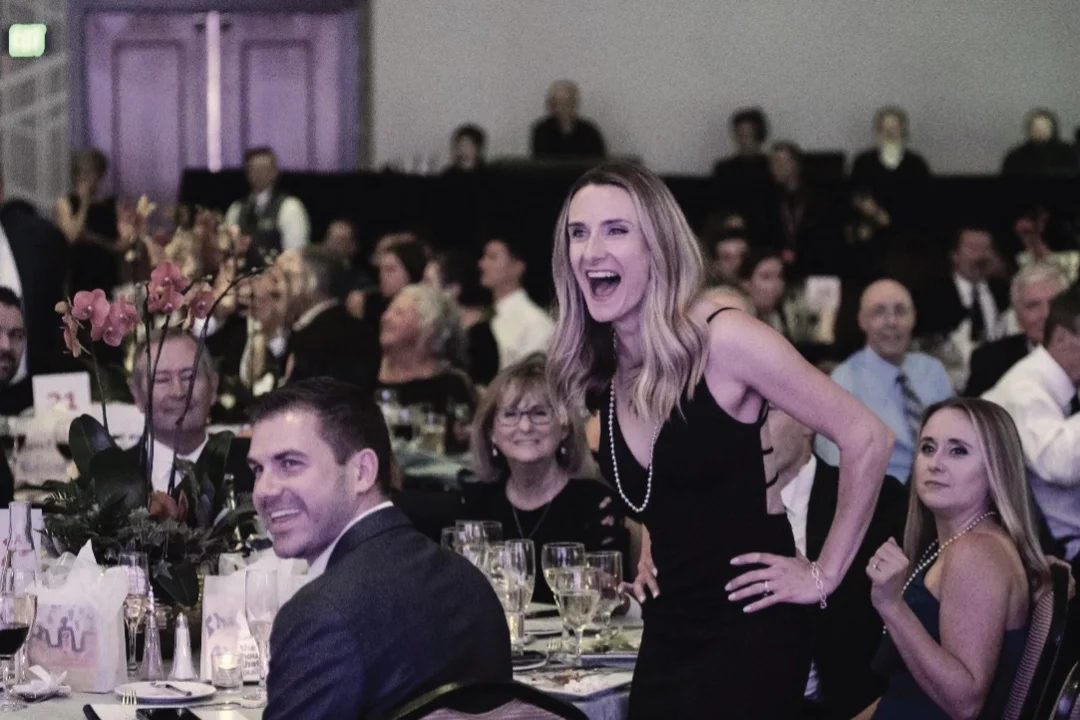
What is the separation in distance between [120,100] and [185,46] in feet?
2.06

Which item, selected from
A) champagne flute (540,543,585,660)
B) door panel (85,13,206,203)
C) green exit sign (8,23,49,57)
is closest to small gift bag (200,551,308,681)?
champagne flute (540,543,585,660)

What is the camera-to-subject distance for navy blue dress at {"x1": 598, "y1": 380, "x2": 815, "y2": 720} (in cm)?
260

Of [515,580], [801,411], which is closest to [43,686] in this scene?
[515,580]

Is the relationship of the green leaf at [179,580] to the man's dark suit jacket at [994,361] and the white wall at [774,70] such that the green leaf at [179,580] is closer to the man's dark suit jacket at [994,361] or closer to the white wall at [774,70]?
the man's dark suit jacket at [994,361]

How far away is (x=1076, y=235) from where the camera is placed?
1095 cm

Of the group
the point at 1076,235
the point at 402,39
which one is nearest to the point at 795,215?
the point at 1076,235

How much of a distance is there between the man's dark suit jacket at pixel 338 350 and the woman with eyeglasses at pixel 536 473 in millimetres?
1441

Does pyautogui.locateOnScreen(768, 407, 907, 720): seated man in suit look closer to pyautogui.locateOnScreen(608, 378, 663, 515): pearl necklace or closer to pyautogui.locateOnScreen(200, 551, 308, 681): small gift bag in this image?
pyautogui.locateOnScreen(608, 378, 663, 515): pearl necklace

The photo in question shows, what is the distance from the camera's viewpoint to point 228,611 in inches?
121

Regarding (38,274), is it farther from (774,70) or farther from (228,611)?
(774,70)

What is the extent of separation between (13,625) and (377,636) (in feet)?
2.60

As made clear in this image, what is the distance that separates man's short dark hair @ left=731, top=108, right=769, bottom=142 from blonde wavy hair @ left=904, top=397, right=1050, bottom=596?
9442 mm

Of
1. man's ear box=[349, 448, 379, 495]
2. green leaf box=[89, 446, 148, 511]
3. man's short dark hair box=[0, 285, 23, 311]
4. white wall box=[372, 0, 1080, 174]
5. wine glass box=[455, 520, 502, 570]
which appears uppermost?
white wall box=[372, 0, 1080, 174]

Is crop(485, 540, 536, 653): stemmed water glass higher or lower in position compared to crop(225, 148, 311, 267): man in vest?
lower
